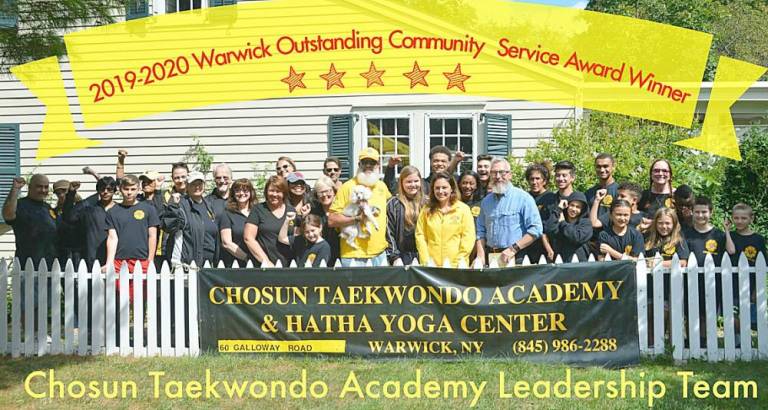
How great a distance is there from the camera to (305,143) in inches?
511

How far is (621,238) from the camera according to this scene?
23.6 feet

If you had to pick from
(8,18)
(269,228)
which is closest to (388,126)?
(269,228)

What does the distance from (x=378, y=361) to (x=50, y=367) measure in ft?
9.79

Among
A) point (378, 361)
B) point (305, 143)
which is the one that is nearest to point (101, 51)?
point (305, 143)

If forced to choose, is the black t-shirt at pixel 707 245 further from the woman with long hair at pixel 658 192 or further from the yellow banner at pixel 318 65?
the yellow banner at pixel 318 65

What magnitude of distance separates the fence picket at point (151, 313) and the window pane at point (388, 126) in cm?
634

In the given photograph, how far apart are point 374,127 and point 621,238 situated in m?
6.48

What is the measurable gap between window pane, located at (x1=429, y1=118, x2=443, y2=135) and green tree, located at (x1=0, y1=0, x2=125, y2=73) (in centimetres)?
708

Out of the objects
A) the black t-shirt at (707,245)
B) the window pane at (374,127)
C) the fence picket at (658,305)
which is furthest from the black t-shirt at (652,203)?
the window pane at (374,127)

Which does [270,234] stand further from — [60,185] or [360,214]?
[60,185]

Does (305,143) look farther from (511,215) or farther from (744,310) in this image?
(744,310)

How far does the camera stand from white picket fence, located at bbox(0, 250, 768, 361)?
6.84 m

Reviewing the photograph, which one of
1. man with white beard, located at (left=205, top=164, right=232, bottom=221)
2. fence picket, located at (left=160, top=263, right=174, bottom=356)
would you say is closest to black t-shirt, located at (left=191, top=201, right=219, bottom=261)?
man with white beard, located at (left=205, top=164, right=232, bottom=221)

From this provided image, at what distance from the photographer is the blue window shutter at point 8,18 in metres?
5.84
